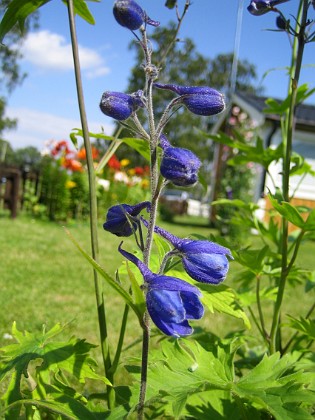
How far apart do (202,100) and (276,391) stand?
74 centimetres

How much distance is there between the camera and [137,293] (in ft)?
3.08

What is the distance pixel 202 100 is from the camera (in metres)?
1.11

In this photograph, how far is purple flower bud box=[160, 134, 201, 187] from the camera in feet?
3.28

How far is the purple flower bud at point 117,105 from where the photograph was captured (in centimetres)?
110

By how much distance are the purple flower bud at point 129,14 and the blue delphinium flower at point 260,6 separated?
2.53ft

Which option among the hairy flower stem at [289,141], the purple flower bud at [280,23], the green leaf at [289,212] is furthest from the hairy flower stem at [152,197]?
the purple flower bud at [280,23]

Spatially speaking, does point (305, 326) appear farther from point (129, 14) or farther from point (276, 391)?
point (129, 14)

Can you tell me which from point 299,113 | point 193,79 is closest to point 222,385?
point 299,113

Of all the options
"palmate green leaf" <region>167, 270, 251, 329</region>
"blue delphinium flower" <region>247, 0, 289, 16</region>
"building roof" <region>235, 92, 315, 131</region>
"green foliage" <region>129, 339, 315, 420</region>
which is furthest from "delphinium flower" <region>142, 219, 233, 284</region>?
"building roof" <region>235, 92, 315, 131</region>

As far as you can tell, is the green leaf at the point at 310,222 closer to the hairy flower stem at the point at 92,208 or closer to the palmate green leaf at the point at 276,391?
the palmate green leaf at the point at 276,391

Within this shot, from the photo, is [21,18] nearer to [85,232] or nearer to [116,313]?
[116,313]

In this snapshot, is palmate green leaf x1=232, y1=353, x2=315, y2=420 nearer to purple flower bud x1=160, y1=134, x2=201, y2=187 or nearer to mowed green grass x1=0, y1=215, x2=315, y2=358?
purple flower bud x1=160, y1=134, x2=201, y2=187

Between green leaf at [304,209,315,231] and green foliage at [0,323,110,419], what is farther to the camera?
green leaf at [304,209,315,231]

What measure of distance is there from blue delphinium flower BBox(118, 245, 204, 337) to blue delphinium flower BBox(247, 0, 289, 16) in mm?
1206
